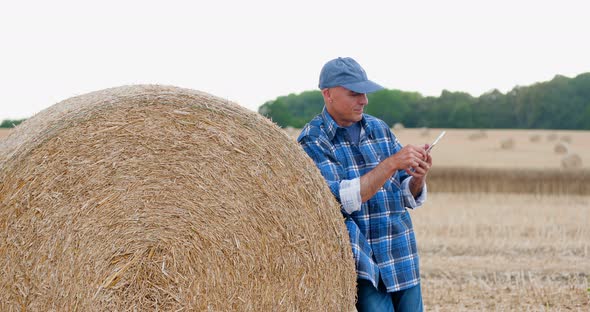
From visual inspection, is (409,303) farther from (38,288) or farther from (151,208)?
(38,288)

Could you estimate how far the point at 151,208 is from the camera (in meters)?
3.94

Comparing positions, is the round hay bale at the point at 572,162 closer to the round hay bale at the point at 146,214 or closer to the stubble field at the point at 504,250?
the stubble field at the point at 504,250

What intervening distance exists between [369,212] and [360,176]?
218 mm

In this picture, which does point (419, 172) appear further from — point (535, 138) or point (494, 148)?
point (535, 138)

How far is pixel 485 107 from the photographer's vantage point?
32.7 metres

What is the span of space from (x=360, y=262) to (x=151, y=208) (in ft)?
3.94

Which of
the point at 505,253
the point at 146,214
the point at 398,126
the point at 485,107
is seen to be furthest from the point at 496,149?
the point at 146,214

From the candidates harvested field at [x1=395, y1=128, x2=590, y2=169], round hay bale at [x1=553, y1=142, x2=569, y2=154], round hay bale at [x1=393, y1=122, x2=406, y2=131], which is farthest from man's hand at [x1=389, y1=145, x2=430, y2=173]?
round hay bale at [x1=393, y1=122, x2=406, y2=131]

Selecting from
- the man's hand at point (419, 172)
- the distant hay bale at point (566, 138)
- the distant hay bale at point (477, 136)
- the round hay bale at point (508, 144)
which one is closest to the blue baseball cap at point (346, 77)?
the man's hand at point (419, 172)

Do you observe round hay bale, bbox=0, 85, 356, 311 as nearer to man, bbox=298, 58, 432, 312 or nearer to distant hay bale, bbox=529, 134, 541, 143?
man, bbox=298, 58, 432, 312

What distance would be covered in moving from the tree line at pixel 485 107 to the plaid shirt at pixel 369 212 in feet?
84.0

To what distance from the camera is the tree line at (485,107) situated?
A: 31.0 meters

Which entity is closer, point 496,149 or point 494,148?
point 496,149

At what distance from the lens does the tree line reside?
102 feet
